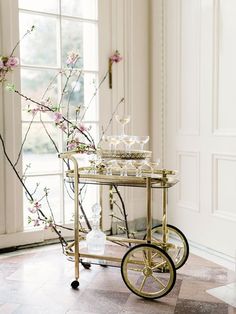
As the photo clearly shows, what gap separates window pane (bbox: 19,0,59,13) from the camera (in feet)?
10.5

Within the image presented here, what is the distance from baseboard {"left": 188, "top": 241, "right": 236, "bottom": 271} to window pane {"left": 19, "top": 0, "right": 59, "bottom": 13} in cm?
223

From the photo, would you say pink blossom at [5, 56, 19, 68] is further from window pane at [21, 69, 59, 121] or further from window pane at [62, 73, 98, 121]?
window pane at [62, 73, 98, 121]

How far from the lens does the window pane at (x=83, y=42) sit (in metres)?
3.38

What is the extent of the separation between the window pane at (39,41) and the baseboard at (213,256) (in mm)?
1885

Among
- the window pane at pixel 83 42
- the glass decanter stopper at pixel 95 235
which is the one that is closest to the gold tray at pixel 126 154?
the glass decanter stopper at pixel 95 235

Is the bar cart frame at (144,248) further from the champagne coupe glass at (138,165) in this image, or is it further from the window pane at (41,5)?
the window pane at (41,5)

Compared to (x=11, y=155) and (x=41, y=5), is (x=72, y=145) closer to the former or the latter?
(x=11, y=155)

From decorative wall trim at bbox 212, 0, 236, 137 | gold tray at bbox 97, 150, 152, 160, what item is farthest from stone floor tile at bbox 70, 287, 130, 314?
decorative wall trim at bbox 212, 0, 236, 137

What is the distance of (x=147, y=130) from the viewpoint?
3.81m

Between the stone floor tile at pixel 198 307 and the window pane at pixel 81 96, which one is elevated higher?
the window pane at pixel 81 96

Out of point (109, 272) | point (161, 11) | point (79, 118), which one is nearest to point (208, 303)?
point (109, 272)

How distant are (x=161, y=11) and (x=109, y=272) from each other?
2.29 metres

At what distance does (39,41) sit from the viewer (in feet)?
10.8

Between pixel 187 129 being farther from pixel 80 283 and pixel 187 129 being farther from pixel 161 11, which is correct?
pixel 80 283
